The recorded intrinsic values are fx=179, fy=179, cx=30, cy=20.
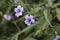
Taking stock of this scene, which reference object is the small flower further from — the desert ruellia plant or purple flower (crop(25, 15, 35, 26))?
purple flower (crop(25, 15, 35, 26))

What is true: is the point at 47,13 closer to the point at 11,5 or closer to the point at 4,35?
the point at 11,5

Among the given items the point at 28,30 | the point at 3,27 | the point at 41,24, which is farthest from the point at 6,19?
the point at 41,24

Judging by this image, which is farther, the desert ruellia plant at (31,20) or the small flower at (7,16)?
the small flower at (7,16)

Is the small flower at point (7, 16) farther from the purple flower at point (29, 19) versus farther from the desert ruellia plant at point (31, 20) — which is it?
the purple flower at point (29, 19)

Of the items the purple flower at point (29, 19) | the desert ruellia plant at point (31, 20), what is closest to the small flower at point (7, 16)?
the desert ruellia plant at point (31, 20)

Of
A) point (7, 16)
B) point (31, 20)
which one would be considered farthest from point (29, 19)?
point (7, 16)

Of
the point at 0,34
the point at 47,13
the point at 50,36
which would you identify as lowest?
the point at 50,36

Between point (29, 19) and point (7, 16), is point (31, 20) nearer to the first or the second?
point (29, 19)

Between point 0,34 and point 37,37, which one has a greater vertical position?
point 0,34

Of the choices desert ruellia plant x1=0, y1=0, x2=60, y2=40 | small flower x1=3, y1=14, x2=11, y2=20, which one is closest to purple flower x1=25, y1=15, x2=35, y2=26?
desert ruellia plant x1=0, y1=0, x2=60, y2=40
